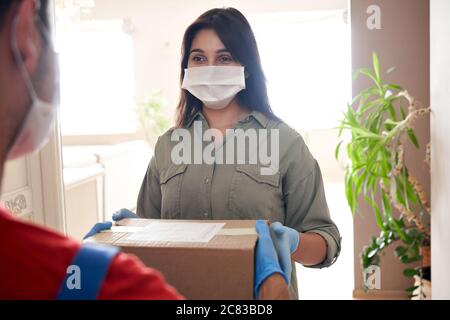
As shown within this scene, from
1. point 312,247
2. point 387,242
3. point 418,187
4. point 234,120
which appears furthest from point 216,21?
point 387,242

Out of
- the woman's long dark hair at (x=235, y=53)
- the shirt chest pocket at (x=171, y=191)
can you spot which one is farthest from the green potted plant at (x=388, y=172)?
the shirt chest pocket at (x=171, y=191)

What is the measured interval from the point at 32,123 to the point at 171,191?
816mm

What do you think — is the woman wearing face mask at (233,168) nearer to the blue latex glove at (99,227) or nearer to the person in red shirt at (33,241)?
the blue latex glove at (99,227)

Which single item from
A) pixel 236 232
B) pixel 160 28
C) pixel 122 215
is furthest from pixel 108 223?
pixel 160 28

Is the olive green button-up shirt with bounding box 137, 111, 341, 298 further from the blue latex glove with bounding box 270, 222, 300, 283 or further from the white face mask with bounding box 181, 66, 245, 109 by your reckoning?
the blue latex glove with bounding box 270, 222, 300, 283

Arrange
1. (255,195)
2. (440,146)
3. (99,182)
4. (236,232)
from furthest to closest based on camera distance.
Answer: (99,182), (440,146), (255,195), (236,232)

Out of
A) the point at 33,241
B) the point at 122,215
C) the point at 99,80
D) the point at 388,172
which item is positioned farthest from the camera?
the point at 99,80

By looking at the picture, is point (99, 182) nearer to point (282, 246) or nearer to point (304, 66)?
point (282, 246)

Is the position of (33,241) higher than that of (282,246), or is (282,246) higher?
(33,241)

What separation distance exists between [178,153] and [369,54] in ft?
6.20

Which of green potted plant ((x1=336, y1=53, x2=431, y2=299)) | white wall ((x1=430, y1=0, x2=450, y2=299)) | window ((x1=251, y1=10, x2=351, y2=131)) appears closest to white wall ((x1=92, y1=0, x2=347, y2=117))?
window ((x1=251, y1=10, x2=351, y2=131))

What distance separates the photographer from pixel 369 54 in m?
2.88

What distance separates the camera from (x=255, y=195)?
1245 millimetres

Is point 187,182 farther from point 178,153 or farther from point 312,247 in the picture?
point 312,247
